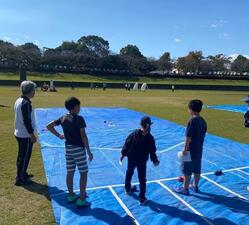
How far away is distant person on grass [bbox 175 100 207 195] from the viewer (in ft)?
22.1

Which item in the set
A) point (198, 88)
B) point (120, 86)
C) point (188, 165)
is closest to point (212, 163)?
point (188, 165)

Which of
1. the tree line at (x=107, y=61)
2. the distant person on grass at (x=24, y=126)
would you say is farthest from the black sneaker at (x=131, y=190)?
the tree line at (x=107, y=61)

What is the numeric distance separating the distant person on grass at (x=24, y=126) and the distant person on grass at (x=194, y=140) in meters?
3.19

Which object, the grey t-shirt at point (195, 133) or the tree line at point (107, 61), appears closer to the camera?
the grey t-shirt at point (195, 133)

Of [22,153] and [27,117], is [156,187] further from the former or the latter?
[27,117]

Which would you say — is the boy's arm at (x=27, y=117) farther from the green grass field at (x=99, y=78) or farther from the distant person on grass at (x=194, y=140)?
the green grass field at (x=99, y=78)

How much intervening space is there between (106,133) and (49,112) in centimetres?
779

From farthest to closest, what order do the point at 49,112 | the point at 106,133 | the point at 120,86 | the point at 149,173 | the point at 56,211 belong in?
the point at 120,86
the point at 49,112
the point at 106,133
the point at 149,173
the point at 56,211

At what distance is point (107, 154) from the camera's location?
1018cm

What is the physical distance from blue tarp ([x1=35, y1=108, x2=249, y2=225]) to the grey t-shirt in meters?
0.91

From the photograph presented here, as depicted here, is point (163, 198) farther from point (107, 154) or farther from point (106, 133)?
point (106, 133)

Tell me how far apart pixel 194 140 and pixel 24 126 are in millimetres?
3553

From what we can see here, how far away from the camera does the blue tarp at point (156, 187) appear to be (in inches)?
233

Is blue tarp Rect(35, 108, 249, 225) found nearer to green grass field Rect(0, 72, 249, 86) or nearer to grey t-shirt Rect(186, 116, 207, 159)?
grey t-shirt Rect(186, 116, 207, 159)
